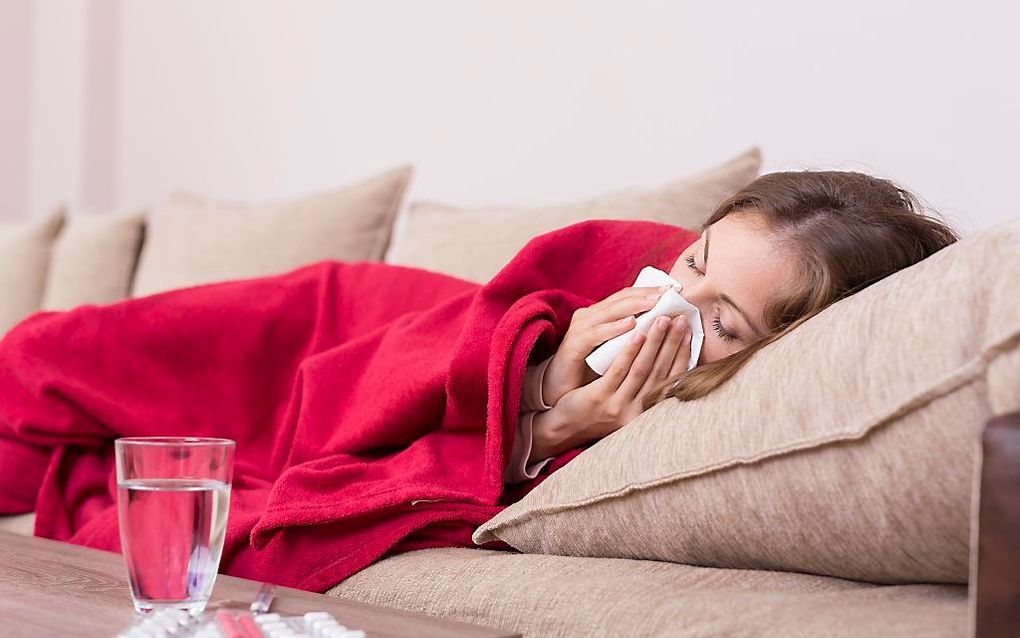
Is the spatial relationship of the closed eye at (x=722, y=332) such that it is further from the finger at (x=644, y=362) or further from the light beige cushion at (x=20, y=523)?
the light beige cushion at (x=20, y=523)

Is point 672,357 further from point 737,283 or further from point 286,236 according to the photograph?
point 286,236

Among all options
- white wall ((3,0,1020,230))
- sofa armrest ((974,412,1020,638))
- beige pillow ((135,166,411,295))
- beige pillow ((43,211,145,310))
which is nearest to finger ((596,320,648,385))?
sofa armrest ((974,412,1020,638))

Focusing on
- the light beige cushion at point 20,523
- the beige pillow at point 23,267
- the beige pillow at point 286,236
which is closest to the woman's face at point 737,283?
the light beige cushion at point 20,523

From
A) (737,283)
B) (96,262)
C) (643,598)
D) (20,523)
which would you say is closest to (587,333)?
(737,283)

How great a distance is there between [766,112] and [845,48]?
0.55 feet

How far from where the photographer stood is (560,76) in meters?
2.15

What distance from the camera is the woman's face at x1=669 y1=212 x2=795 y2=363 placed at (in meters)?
1.08

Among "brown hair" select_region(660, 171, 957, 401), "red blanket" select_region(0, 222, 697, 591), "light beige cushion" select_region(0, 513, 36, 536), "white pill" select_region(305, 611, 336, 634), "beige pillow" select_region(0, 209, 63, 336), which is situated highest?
"brown hair" select_region(660, 171, 957, 401)

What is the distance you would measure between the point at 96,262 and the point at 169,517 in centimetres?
177

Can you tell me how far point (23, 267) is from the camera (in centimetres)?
242

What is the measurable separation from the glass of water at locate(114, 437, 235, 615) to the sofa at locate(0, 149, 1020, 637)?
251 millimetres

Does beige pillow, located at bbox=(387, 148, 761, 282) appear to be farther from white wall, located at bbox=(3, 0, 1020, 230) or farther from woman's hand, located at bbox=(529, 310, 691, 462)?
woman's hand, located at bbox=(529, 310, 691, 462)

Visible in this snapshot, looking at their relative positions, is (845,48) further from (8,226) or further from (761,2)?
(8,226)

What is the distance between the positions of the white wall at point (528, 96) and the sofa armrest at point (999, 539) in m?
1.09
